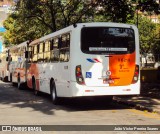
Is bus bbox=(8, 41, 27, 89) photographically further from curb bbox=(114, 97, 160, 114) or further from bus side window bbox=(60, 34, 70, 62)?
bus side window bbox=(60, 34, 70, 62)

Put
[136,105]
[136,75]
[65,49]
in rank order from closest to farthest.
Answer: [136,75]
[136,105]
[65,49]

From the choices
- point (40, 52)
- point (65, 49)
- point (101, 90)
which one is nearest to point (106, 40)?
point (65, 49)

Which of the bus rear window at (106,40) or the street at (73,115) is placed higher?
the bus rear window at (106,40)

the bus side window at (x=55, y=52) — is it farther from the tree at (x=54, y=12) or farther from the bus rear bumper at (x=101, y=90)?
the tree at (x=54, y=12)

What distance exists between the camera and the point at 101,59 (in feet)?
45.6

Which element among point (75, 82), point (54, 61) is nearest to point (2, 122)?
point (75, 82)

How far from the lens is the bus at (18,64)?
23844 millimetres

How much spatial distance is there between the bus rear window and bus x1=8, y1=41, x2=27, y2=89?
9.95 meters

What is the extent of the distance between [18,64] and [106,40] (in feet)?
41.6

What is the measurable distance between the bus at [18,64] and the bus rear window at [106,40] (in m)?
9.95

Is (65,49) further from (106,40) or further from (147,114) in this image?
(147,114)

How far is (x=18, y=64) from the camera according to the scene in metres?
25.8

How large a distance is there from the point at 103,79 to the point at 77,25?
204 cm

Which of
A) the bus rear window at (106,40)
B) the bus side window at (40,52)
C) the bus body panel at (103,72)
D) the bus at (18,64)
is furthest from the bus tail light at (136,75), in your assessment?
the bus at (18,64)
